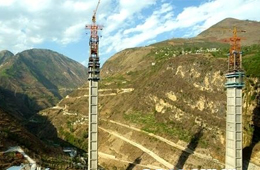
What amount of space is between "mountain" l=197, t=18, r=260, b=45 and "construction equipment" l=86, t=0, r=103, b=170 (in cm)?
10663

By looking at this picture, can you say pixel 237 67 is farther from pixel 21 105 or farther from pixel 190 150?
pixel 21 105

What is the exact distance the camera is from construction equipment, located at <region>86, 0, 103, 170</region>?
37219mm

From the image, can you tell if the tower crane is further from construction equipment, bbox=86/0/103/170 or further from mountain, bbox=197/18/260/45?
mountain, bbox=197/18/260/45

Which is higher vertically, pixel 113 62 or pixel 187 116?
pixel 113 62

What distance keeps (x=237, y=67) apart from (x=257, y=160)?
15.7 m

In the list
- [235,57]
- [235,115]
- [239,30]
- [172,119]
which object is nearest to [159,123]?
[172,119]

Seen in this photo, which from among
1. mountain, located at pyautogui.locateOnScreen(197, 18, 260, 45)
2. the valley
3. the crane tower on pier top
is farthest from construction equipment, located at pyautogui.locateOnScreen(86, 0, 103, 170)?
mountain, located at pyautogui.locateOnScreen(197, 18, 260, 45)

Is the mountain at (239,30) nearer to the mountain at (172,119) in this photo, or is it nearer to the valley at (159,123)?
the valley at (159,123)

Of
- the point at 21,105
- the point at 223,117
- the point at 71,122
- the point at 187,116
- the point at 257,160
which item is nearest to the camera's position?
the point at 257,160

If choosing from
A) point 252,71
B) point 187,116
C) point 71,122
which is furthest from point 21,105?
point 252,71

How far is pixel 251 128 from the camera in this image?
4812 cm

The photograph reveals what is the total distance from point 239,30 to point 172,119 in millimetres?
100253

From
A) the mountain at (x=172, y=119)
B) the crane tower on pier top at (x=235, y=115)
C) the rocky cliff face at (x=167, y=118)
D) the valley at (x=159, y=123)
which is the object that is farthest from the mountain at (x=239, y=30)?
the crane tower on pier top at (x=235, y=115)

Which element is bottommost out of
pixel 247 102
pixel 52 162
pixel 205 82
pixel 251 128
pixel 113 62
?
pixel 52 162
